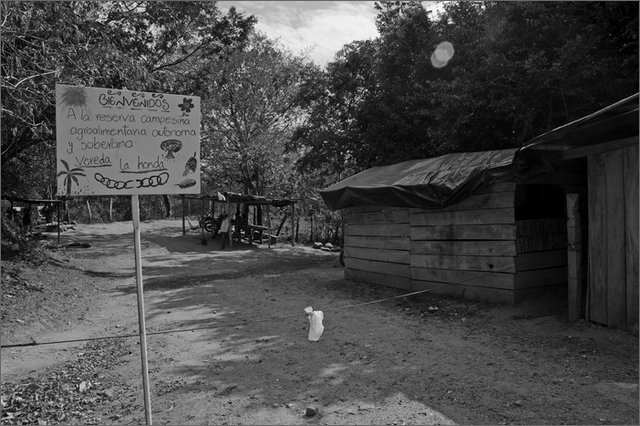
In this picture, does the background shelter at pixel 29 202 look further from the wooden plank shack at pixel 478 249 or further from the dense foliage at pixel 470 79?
the wooden plank shack at pixel 478 249

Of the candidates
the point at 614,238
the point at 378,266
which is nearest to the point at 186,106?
the point at 614,238

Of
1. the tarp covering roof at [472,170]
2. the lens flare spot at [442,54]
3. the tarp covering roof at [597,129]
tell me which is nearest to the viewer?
the tarp covering roof at [597,129]

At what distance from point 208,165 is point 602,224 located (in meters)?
23.2

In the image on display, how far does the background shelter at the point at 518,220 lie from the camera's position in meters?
5.43

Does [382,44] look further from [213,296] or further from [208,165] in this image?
[208,165]

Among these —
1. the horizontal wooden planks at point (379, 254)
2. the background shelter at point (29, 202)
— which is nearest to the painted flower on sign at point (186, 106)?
the horizontal wooden planks at point (379, 254)

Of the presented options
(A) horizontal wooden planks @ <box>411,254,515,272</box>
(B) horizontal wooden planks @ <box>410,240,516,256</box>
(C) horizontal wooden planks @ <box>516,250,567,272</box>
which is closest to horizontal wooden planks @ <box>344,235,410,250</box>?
(B) horizontal wooden planks @ <box>410,240,516,256</box>

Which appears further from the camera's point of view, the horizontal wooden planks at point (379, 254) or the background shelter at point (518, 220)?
the horizontal wooden planks at point (379, 254)

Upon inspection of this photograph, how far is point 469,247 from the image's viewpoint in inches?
299

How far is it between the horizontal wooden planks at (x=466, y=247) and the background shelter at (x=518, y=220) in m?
0.02

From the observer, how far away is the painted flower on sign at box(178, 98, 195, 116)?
3844mm

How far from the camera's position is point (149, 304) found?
8945 millimetres

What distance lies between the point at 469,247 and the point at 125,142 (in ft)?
18.7

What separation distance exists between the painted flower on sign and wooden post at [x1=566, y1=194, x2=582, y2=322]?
16.1 ft
